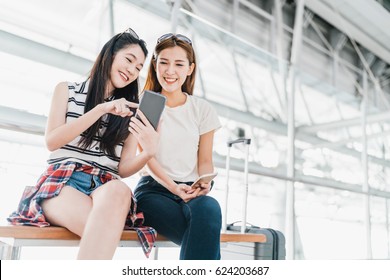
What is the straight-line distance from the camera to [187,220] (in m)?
0.97

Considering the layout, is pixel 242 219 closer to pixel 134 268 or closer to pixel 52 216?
pixel 134 268

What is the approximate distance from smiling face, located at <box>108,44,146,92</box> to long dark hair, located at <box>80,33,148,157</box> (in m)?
0.01

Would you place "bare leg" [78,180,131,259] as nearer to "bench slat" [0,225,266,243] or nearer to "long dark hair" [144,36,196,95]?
"bench slat" [0,225,266,243]

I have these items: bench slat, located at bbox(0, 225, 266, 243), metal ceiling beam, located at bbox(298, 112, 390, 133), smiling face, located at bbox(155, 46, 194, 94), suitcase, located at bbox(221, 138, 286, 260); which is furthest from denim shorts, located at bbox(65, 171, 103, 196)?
metal ceiling beam, located at bbox(298, 112, 390, 133)

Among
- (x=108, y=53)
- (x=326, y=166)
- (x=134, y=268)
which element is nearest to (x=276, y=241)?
(x=134, y=268)

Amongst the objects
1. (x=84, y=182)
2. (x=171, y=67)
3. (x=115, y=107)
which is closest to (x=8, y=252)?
(x=84, y=182)

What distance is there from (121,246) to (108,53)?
0.56 metres

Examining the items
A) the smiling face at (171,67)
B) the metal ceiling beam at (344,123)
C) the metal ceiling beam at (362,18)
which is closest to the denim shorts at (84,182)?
the smiling face at (171,67)

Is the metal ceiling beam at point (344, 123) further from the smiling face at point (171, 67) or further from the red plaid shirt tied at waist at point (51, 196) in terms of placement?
the red plaid shirt tied at waist at point (51, 196)

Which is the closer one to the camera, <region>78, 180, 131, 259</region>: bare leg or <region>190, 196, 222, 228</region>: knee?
<region>78, 180, 131, 259</region>: bare leg

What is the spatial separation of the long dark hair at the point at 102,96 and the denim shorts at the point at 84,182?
0.30 ft

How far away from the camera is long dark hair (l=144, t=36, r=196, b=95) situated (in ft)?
3.85

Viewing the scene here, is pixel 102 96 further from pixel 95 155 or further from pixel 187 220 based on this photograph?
pixel 187 220

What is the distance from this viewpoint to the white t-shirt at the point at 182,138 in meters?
1.16
